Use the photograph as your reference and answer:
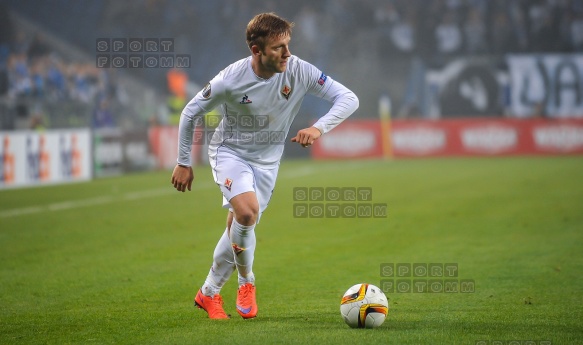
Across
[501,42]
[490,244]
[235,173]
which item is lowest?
[490,244]

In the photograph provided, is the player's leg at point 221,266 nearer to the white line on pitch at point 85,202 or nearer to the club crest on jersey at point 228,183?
the club crest on jersey at point 228,183

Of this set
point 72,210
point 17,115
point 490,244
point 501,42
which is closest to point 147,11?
point 501,42

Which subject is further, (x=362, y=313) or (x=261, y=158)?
(x=261, y=158)

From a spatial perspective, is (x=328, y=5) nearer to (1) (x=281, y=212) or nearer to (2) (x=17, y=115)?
(2) (x=17, y=115)

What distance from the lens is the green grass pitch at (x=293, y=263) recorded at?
623 centimetres

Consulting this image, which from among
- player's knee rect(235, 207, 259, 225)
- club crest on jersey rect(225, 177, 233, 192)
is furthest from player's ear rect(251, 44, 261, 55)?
player's knee rect(235, 207, 259, 225)

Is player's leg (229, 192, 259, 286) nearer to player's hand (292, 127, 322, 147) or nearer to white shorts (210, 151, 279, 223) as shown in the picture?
white shorts (210, 151, 279, 223)

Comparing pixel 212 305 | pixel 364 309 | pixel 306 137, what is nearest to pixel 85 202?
pixel 212 305

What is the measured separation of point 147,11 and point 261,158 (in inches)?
1164

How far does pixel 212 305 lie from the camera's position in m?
6.84

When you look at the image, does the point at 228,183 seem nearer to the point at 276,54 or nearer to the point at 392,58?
the point at 276,54

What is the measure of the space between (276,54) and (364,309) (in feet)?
6.02

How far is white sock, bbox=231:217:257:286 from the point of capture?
6656 millimetres

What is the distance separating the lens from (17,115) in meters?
20.7
